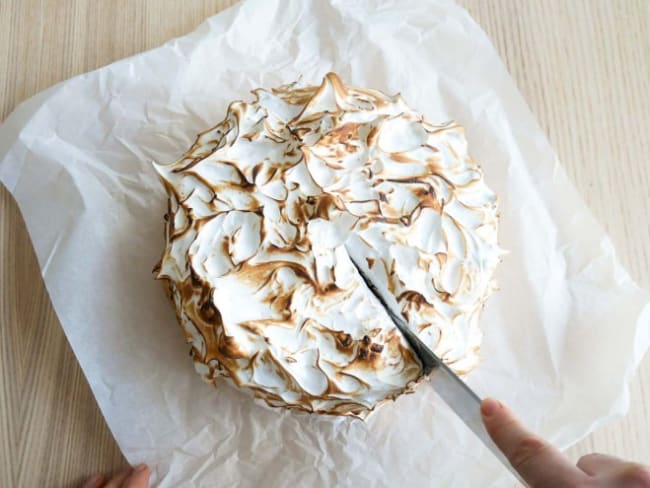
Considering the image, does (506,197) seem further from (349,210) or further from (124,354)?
(124,354)

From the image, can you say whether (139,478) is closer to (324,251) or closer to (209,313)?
(209,313)

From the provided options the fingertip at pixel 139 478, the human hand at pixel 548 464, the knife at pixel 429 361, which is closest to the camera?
the human hand at pixel 548 464

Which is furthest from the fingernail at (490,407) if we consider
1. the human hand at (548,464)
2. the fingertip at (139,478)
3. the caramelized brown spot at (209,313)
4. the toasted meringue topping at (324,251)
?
the fingertip at (139,478)

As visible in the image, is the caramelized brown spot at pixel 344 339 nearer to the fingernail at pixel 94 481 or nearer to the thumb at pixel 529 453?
the thumb at pixel 529 453

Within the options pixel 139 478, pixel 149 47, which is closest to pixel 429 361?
pixel 139 478

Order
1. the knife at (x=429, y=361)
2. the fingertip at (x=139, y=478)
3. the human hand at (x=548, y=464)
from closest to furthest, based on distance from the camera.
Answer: the human hand at (x=548, y=464) < the knife at (x=429, y=361) < the fingertip at (x=139, y=478)

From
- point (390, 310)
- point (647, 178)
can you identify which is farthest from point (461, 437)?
point (647, 178)

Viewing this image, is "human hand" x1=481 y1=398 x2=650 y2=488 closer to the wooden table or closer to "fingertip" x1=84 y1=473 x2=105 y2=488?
the wooden table
